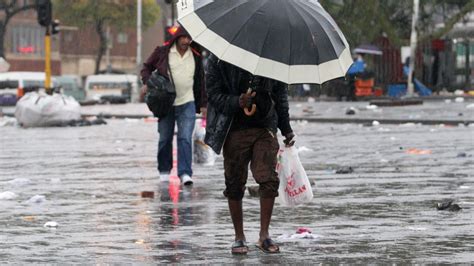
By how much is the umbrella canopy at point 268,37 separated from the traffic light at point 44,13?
2880cm

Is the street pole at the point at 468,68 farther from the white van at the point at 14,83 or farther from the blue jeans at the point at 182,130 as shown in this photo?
the blue jeans at the point at 182,130

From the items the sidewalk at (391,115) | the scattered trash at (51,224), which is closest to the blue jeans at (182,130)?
the scattered trash at (51,224)

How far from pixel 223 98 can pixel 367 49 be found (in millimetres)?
48234

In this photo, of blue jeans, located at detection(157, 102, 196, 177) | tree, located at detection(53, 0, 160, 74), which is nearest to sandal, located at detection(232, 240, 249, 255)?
blue jeans, located at detection(157, 102, 196, 177)

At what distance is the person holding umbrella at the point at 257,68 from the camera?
28.9 ft

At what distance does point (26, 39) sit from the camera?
330 ft

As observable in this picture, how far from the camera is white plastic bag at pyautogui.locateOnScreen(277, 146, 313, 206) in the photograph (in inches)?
378

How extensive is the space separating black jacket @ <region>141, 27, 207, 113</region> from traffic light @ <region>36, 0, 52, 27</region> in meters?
23.4

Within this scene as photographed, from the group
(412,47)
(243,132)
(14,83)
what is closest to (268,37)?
(243,132)

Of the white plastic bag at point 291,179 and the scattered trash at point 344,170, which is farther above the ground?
the white plastic bag at point 291,179

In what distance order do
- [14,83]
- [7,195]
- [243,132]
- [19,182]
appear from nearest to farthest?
[243,132] → [7,195] → [19,182] → [14,83]

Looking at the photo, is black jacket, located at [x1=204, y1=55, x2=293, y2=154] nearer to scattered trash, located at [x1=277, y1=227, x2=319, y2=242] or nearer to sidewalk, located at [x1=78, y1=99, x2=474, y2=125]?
scattered trash, located at [x1=277, y1=227, x2=319, y2=242]

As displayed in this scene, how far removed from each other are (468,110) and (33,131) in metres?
11.9

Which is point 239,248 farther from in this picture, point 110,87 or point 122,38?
point 122,38
